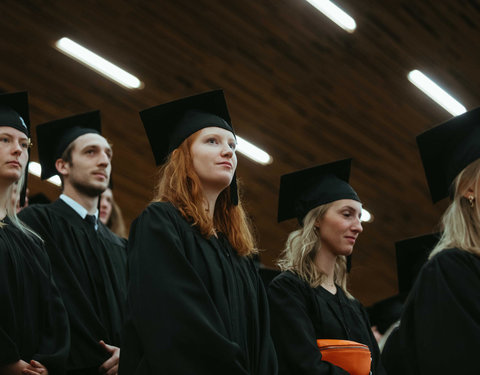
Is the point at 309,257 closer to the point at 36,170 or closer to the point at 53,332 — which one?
the point at 53,332

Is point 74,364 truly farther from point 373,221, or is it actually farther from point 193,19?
point 373,221

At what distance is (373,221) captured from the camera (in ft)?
41.6

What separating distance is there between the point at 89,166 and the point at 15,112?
70 cm

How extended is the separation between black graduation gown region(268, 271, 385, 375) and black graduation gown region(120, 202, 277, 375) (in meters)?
0.60

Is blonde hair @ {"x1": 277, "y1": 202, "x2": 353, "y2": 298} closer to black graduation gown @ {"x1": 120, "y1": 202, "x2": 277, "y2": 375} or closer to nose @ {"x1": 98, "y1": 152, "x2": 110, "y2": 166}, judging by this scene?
black graduation gown @ {"x1": 120, "y1": 202, "x2": 277, "y2": 375}

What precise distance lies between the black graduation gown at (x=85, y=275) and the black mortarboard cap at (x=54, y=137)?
1.91ft

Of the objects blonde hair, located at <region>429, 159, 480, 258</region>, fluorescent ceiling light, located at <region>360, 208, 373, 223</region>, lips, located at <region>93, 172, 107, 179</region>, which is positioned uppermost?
fluorescent ceiling light, located at <region>360, 208, 373, 223</region>

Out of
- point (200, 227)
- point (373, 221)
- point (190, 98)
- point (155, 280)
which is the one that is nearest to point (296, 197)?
point (190, 98)

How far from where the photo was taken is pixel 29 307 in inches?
134

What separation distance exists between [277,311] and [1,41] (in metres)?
6.25

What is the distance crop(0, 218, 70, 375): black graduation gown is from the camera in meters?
3.26

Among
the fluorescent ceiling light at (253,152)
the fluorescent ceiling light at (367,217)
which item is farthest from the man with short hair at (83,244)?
the fluorescent ceiling light at (367,217)

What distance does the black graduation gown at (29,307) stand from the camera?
128 inches

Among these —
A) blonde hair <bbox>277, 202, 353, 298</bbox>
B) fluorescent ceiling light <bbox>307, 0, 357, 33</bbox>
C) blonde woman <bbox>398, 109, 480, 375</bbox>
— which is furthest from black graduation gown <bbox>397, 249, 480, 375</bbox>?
fluorescent ceiling light <bbox>307, 0, 357, 33</bbox>
